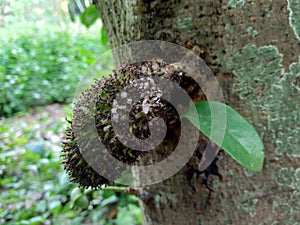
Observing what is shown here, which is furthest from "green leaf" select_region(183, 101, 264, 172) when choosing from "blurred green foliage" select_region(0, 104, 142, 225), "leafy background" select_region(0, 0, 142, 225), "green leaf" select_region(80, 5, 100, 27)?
"blurred green foliage" select_region(0, 104, 142, 225)

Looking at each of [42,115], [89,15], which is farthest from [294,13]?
[42,115]

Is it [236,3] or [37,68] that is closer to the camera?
[236,3]

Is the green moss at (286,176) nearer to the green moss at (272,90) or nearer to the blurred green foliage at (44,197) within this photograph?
the green moss at (272,90)

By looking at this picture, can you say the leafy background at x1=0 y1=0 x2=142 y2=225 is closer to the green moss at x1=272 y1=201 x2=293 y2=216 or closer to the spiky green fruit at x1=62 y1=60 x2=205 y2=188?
the spiky green fruit at x1=62 y1=60 x2=205 y2=188

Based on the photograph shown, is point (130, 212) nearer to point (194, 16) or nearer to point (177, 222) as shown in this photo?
point (177, 222)

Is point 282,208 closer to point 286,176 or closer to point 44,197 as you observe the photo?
point 286,176

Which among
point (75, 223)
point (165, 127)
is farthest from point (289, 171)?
point (75, 223)

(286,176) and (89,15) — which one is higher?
(89,15)
